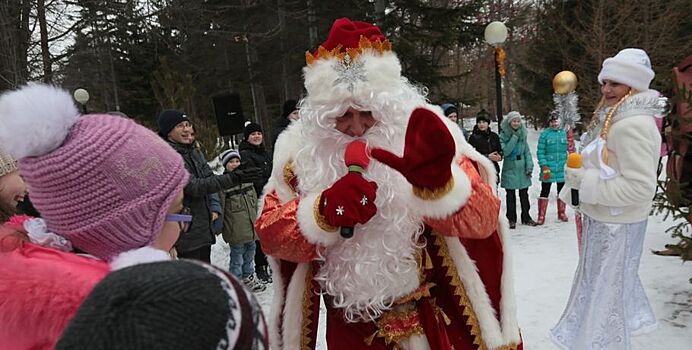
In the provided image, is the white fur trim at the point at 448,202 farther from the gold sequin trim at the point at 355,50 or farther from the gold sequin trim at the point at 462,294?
the gold sequin trim at the point at 355,50

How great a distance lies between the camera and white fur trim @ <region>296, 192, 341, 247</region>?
1952mm

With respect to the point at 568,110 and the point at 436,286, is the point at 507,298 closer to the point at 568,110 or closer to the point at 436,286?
the point at 436,286

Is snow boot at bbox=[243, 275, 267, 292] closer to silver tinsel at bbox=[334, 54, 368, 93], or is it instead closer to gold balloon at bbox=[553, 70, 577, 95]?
gold balloon at bbox=[553, 70, 577, 95]

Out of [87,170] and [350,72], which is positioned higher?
[350,72]

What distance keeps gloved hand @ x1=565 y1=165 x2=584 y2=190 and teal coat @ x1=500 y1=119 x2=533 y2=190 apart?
418cm

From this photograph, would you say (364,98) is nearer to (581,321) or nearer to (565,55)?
(581,321)

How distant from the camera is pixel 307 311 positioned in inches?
89.4

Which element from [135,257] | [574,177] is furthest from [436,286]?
[574,177]

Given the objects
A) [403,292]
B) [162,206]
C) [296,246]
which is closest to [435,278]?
[403,292]

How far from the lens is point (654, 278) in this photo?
4852 mm

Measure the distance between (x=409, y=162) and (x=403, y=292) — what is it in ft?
2.00

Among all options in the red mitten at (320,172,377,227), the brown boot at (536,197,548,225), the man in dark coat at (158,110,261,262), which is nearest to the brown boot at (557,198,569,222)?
the brown boot at (536,197,548,225)

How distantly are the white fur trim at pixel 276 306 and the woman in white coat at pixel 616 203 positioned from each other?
2077 millimetres

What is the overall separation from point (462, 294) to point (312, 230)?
70 cm
